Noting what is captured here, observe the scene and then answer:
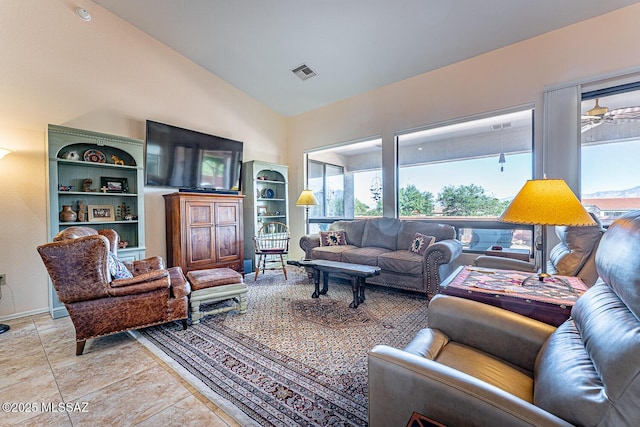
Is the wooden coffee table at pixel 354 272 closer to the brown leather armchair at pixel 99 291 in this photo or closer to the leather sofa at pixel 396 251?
the leather sofa at pixel 396 251

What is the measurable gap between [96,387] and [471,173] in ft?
15.6

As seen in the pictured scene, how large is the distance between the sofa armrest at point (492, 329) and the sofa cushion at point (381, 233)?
2.77 metres

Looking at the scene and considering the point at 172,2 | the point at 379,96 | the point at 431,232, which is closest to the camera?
the point at 172,2

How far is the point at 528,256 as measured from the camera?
3555 millimetres

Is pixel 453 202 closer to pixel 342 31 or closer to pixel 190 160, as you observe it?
pixel 342 31

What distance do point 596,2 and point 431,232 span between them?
2929 mm

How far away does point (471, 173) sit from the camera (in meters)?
4.15

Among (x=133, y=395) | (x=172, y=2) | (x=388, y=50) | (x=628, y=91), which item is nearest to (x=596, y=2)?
(x=628, y=91)

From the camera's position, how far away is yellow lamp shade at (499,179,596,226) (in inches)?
63.4

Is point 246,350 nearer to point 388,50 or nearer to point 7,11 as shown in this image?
point 388,50

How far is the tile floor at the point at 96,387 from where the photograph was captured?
156 cm

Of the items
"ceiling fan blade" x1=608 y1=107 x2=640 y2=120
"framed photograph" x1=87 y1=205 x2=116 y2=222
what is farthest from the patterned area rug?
"ceiling fan blade" x1=608 y1=107 x2=640 y2=120

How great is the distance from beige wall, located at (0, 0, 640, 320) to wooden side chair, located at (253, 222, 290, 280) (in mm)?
1509

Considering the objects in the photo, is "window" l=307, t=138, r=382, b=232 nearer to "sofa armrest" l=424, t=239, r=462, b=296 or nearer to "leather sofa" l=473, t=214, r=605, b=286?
"sofa armrest" l=424, t=239, r=462, b=296
